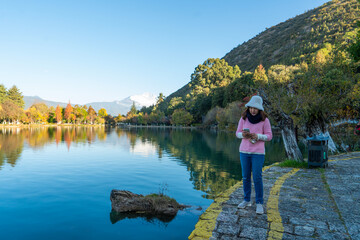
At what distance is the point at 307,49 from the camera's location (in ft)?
226

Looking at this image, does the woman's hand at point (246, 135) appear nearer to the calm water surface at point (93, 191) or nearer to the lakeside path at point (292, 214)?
the lakeside path at point (292, 214)

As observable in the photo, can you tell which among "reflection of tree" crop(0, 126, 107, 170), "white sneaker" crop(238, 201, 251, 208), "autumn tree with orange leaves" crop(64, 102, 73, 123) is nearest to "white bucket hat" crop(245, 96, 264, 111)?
"white sneaker" crop(238, 201, 251, 208)

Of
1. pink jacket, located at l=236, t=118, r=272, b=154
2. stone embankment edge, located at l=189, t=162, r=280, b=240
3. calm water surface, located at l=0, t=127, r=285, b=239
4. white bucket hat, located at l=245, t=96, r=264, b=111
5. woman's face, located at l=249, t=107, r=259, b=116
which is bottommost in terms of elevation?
calm water surface, located at l=0, t=127, r=285, b=239

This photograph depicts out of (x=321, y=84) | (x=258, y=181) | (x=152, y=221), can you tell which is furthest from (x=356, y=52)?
(x=152, y=221)

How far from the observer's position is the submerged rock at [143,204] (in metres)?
6.32

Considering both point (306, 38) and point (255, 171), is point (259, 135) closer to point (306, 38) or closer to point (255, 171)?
point (255, 171)

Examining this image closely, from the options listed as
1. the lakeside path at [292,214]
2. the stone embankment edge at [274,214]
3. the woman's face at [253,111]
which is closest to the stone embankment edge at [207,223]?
the lakeside path at [292,214]

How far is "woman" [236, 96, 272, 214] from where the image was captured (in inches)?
170

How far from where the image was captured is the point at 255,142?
14.2ft

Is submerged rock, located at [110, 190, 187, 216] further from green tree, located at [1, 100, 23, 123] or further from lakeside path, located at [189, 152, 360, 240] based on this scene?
green tree, located at [1, 100, 23, 123]

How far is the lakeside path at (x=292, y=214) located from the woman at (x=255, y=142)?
39 cm

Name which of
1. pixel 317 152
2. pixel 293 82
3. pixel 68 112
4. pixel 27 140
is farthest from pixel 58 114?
pixel 317 152

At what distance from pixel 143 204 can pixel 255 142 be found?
12.1ft

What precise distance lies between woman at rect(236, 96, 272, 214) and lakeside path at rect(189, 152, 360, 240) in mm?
388
